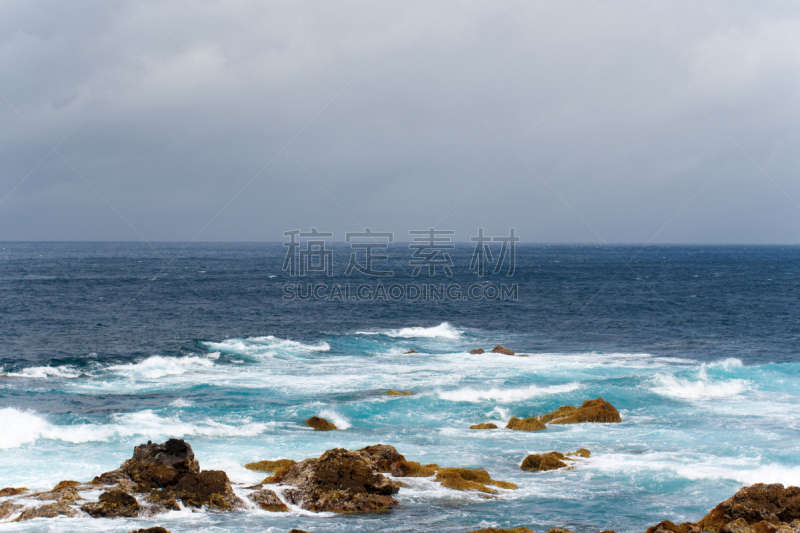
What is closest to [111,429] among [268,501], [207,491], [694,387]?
[207,491]

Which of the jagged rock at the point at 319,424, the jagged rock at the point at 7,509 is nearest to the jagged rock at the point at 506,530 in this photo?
the jagged rock at the point at 7,509

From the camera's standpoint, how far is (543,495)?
17.5 m

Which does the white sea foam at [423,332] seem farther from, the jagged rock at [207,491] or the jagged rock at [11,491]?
the jagged rock at [11,491]

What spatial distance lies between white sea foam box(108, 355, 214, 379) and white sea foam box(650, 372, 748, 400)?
25.0 meters

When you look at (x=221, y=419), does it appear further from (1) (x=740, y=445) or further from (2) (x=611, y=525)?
(1) (x=740, y=445)

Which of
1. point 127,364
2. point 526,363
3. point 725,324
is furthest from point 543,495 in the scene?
point 725,324

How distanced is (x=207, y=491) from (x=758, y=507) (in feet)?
44.5

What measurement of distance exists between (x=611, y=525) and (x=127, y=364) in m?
30.5

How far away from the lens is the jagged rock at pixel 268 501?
16250 millimetres

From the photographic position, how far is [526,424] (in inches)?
990

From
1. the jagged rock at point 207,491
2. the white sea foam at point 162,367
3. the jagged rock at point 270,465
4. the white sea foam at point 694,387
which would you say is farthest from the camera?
the white sea foam at point 162,367

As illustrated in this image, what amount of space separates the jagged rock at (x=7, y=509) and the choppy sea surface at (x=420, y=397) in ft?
1.42

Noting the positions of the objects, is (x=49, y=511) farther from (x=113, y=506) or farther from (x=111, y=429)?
(x=111, y=429)

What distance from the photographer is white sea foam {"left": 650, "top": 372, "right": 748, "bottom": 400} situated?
102 ft
